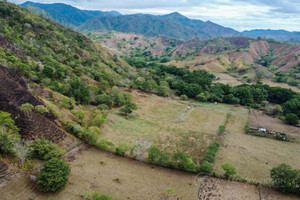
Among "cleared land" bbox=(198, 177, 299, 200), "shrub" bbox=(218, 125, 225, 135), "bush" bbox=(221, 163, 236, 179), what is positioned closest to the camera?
"cleared land" bbox=(198, 177, 299, 200)

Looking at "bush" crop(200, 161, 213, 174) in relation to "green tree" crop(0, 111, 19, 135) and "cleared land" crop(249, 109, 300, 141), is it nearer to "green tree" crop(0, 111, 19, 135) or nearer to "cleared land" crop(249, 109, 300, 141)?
"cleared land" crop(249, 109, 300, 141)

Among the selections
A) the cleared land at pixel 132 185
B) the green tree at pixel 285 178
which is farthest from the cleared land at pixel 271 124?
the cleared land at pixel 132 185

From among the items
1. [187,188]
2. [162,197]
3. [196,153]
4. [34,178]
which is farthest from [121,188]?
[196,153]

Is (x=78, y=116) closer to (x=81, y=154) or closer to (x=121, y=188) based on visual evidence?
(x=81, y=154)

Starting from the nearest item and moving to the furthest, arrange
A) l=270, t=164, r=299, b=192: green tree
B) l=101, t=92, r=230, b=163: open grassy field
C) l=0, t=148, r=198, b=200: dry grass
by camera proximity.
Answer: l=0, t=148, r=198, b=200: dry grass
l=270, t=164, r=299, b=192: green tree
l=101, t=92, r=230, b=163: open grassy field

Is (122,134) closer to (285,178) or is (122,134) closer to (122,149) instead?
(122,149)

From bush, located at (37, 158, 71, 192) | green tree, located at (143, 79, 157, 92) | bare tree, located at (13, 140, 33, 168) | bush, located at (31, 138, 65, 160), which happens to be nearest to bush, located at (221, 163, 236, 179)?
bush, located at (37, 158, 71, 192)
